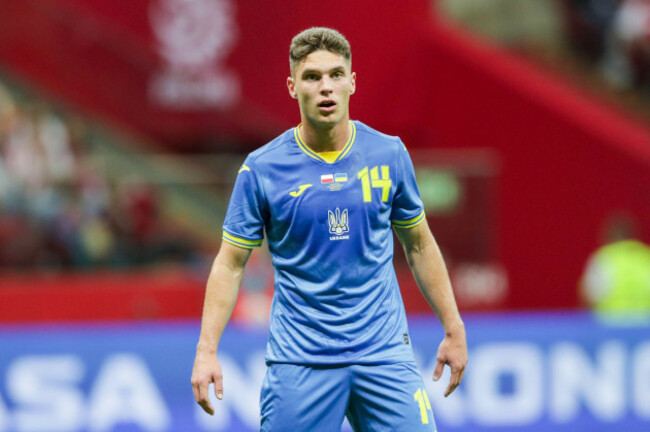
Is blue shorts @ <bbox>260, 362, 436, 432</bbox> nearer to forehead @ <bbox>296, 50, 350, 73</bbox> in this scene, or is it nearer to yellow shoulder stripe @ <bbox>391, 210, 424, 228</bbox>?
yellow shoulder stripe @ <bbox>391, 210, 424, 228</bbox>

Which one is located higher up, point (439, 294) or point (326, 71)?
point (326, 71)

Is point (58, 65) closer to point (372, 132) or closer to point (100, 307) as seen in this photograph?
point (100, 307)

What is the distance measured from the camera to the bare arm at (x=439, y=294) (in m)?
4.86

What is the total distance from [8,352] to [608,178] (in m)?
8.65

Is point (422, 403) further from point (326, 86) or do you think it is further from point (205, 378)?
point (326, 86)

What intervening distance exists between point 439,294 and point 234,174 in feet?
26.5

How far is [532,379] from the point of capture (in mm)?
8969

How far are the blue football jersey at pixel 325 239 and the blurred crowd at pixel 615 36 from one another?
12.4 meters

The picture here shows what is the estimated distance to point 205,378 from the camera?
4582 millimetres

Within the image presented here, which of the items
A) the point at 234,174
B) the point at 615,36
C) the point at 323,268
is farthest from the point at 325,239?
the point at 615,36

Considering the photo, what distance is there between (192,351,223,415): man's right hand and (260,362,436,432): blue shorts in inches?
10.3

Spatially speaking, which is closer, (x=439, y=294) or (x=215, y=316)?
(x=215, y=316)

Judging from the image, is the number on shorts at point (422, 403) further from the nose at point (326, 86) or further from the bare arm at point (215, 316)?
the nose at point (326, 86)

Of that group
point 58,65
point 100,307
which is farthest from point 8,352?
point 58,65
